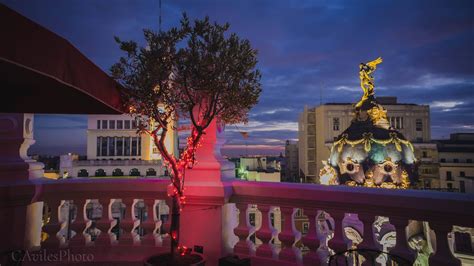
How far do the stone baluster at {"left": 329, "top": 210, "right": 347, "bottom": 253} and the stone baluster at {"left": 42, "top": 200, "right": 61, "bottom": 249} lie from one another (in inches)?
145

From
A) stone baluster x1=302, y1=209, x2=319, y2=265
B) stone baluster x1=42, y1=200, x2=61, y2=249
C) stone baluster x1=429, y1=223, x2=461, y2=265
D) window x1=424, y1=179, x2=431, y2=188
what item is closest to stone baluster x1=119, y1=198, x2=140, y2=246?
stone baluster x1=42, y1=200, x2=61, y2=249

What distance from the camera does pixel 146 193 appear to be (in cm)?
441

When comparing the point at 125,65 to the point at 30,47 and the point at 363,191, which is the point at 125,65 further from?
the point at 363,191

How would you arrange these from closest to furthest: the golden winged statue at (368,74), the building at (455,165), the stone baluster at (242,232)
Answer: the stone baluster at (242,232), the golden winged statue at (368,74), the building at (455,165)

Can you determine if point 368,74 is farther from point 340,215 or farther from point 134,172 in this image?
point 134,172

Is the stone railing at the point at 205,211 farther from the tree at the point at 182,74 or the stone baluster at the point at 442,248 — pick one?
the tree at the point at 182,74

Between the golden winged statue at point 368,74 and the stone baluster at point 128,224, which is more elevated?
the golden winged statue at point 368,74

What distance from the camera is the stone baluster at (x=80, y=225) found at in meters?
4.44

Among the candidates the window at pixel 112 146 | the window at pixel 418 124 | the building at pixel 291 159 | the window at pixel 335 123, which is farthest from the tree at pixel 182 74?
the building at pixel 291 159

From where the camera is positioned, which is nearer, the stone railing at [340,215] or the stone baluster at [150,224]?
the stone railing at [340,215]

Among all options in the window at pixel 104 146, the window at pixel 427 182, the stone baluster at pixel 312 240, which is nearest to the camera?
the stone baluster at pixel 312 240

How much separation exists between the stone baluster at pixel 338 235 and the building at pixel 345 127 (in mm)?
41685

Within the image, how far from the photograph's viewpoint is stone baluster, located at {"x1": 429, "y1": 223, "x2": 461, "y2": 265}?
270cm

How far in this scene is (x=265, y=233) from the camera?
3.89 metres
